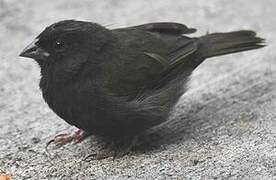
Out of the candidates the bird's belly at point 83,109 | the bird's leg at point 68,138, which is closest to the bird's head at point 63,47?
the bird's belly at point 83,109

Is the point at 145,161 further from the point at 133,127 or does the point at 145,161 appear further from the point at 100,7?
the point at 100,7

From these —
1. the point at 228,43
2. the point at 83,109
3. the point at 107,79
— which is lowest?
the point at 83,109

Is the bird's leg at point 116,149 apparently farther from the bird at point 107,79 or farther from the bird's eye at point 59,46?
the bird's eye at point 59,46

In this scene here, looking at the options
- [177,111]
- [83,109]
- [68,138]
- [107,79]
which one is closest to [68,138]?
[68,138]

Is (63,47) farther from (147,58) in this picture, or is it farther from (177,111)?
(177,111)

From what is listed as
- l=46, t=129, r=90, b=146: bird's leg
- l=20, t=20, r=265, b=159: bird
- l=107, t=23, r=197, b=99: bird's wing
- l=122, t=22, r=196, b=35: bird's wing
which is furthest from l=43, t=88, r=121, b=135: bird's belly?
l=122, t=22, r=196, b=35: bird's wing

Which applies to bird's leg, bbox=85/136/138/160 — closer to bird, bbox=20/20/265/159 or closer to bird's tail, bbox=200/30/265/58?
bird, bbox=20/20/265/159
